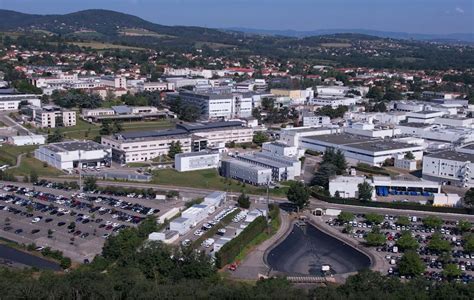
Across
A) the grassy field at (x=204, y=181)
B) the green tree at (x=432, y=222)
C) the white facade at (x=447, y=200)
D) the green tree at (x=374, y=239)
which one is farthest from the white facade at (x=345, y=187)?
the green tree at (x=374, y=239)

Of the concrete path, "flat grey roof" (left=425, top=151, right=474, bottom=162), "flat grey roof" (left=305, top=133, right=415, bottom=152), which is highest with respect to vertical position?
"flat grey roof" (left=425, top=151, right=474, bottom=162)

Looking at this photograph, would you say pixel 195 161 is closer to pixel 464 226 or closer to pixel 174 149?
pixel 174 149

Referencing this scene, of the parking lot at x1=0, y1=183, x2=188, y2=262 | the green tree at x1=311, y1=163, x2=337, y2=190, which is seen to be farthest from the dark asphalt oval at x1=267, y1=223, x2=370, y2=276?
the parking lot at x1=0, y1=183, x2=188, y2=262

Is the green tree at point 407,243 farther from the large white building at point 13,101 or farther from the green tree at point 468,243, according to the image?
the large white building at point 13,101

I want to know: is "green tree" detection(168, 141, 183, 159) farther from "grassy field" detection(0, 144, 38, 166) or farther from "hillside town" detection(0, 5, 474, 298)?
"grassy field" detection(0, 144, 38, 166)

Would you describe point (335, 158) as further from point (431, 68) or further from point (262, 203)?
point (431, 68)

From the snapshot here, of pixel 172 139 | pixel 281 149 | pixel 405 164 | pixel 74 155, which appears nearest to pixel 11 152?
pixel 74 155
